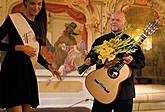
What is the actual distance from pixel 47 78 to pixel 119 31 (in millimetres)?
1716

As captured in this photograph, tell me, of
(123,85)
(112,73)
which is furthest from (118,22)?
(123,85)

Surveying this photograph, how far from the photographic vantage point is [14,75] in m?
2.12

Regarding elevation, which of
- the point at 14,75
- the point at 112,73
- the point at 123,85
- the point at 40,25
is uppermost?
the point at 40,25

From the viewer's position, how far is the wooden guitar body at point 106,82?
265 cm

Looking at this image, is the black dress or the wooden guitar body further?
the wooden guitar body

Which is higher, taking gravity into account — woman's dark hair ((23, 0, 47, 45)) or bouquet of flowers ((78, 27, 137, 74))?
woman's dark hair ((23, 0, 47, 45))

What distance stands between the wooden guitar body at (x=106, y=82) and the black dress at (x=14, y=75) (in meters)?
Result: 0.75

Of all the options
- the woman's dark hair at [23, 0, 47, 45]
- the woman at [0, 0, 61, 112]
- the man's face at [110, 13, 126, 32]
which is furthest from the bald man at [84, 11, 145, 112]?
the woman at [0, 0, 61, 112]

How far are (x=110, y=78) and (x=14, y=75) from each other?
978 millimetres

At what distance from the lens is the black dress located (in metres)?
2.09

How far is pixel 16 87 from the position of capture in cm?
212

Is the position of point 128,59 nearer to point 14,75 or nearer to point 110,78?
point 110,78

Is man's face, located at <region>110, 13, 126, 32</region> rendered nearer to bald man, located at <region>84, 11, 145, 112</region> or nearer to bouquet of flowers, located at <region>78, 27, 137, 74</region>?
bald man, located at <region>84, 11, 145, 112</region>

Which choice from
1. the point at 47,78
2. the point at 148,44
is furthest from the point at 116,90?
the point at 148,44
